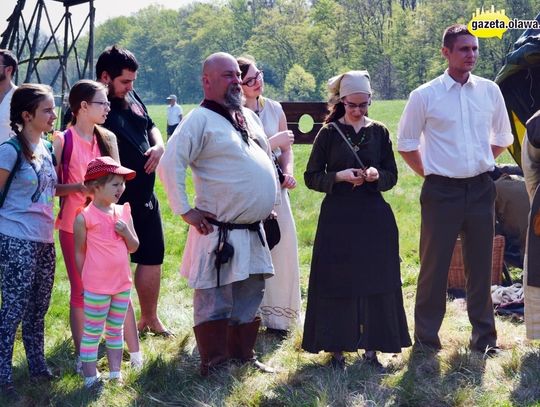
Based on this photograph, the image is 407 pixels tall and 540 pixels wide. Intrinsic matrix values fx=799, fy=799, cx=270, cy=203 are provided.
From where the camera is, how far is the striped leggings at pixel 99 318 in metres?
4.55

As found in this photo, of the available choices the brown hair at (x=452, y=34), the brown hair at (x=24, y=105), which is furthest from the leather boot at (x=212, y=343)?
the brown hair at (x=452, y=34)

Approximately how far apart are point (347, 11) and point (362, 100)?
72.0 m

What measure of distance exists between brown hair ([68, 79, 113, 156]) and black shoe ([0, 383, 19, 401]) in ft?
4.80

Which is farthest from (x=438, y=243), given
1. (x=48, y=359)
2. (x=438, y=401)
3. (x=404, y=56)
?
(x=404, y=56)

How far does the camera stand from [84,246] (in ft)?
14.8

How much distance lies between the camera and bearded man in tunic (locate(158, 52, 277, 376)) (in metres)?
4.45

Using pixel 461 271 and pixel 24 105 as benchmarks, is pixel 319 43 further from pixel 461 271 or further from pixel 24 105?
pixel 24 105

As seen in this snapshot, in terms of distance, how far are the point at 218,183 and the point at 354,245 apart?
0.98 m

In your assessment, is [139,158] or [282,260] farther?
[282,260]

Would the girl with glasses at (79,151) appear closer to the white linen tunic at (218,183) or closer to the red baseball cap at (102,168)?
the red baseball cap at (102,168)

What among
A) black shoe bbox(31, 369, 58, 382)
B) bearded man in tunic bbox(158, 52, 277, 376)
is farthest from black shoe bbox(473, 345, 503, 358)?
black shoe bbox(31, 369, 58, 382)

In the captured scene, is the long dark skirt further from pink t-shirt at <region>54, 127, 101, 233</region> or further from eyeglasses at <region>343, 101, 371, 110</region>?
pink t-shirt at <region>54, 127, 101, 233</region>

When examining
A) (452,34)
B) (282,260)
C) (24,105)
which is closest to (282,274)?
(282,260)

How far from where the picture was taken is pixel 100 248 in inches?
177
